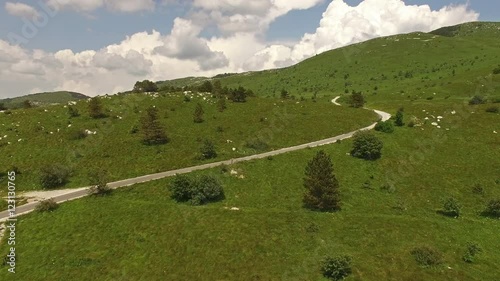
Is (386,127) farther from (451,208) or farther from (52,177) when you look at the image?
(52,177)

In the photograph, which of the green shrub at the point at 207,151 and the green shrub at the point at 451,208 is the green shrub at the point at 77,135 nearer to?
the green shrub at the point at 207,151

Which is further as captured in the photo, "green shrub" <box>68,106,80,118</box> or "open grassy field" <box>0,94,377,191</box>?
"green shrub" <box>68,106,80,118</box>

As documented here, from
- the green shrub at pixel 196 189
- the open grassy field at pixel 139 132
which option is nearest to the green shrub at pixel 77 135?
the open grassy field at pixel 139 132

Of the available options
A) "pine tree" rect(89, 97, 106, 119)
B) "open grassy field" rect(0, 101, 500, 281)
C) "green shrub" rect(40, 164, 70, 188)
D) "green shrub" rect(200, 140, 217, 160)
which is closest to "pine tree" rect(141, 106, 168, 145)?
"green shrub" rect(200, 140, 217, 160)

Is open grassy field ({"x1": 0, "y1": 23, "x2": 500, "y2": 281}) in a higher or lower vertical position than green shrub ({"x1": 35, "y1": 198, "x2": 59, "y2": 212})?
lower

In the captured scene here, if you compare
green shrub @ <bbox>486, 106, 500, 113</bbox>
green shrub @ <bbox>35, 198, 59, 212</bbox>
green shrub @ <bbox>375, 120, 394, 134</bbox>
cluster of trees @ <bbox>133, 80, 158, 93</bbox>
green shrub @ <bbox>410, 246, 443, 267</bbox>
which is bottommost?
green shrub @ <bbox>410, 246, 443, 267</bbox>

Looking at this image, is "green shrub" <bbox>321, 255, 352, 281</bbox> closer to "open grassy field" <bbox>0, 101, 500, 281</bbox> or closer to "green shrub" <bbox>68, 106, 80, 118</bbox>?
"open grassy field" <bbox>0, 101, 500, 281</bbox>
